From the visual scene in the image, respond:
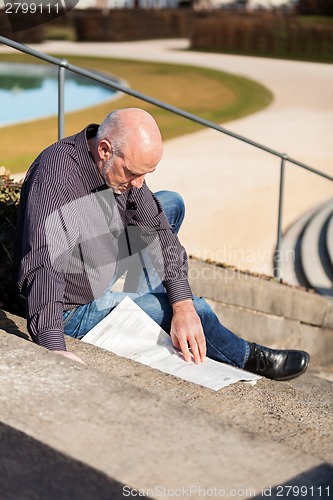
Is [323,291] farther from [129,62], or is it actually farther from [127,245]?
[129,62]

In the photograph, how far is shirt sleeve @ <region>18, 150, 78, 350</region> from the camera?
8.52 ft

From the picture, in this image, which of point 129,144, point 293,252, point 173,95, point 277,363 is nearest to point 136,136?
point 129,144

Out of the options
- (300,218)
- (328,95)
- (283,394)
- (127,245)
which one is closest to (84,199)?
(127,245)

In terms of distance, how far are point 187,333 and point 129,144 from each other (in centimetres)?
72

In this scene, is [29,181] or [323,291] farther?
[323,291]

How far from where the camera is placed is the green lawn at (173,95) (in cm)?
1136

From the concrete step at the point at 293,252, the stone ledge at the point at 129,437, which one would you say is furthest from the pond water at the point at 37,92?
the stone ledge at the point at 129,437

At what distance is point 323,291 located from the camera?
638 centimetres

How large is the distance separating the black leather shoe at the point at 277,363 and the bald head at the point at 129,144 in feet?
3.11

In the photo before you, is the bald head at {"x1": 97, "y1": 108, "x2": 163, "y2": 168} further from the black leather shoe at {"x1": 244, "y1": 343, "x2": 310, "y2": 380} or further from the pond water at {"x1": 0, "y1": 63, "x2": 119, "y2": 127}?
the pond water at {"x1": 0, "y1": 63, "x2": 119, "y2": 127}

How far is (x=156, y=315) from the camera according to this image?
319 centimetres

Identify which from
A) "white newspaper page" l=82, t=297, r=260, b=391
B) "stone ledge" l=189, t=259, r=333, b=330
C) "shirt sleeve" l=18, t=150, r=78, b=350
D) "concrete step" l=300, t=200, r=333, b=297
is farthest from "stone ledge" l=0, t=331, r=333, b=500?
"concrete step" l=300, t=200, r=333, b=297

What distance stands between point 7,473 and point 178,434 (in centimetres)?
43

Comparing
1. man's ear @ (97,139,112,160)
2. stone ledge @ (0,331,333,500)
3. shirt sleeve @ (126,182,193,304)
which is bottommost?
shirt sleeve @ (126,182,193,304)
